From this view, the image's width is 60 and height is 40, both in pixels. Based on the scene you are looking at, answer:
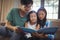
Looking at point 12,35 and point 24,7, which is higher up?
point 24,7

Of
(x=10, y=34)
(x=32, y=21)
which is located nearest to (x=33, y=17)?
(x=32, y=21)

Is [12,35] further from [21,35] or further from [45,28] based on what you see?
[45,28]

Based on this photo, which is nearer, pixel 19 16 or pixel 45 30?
pixel 45 30

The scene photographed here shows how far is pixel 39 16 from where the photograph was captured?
0.70 meters

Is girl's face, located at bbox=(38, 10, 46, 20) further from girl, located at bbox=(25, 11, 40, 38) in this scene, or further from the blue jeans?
the blue jeans

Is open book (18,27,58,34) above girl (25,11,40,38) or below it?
below

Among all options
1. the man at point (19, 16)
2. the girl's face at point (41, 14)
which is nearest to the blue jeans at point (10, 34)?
the man at point (19, 16)

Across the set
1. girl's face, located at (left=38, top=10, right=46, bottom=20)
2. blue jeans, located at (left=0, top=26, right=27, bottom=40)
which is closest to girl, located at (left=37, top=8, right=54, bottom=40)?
girl's face, located at (left=38, top=10, right=46, bottom=20)

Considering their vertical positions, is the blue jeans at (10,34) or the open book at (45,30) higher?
the open book at (45,30)

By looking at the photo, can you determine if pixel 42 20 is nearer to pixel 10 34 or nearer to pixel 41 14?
pixel 41 14

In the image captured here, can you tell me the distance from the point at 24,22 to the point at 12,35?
0.09 m

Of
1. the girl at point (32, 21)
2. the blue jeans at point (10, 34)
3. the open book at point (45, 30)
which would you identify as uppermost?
the girl at point (32, 21)

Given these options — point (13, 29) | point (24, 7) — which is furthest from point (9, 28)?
point (24, 7)

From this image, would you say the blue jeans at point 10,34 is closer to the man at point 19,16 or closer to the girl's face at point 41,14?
the man at point 19,16
